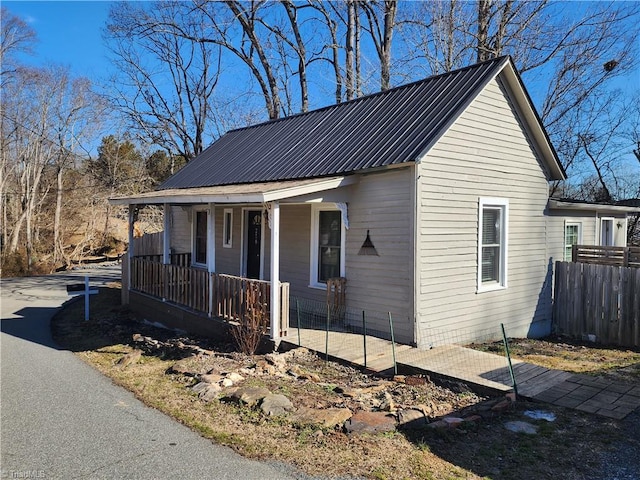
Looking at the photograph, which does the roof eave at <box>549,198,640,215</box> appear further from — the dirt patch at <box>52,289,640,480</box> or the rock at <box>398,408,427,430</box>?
the rock at <box>398,408,427,430</box>

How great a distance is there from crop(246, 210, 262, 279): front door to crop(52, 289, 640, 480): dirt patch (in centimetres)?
Result: 435

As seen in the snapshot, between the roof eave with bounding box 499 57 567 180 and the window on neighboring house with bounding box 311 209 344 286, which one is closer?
the roof eave with bounding box 499 57 567 180

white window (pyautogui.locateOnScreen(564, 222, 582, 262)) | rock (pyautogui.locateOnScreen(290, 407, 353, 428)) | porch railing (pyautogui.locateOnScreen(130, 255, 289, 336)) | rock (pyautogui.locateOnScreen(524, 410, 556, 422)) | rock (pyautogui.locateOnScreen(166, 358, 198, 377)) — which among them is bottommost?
rock (pyautogui.locateOnScreen(166, 358, 198, 377))

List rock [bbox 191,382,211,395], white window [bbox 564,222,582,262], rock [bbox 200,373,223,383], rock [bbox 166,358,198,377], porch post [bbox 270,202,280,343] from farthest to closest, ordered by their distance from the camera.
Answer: white window [bbox 564,222,582,262]
porch post [bbox 270,202,280,343]
rock [bbox 166,358,198,377]
rock [bbox 200,373,223,383]
rock [bbox 191,382,211,395]

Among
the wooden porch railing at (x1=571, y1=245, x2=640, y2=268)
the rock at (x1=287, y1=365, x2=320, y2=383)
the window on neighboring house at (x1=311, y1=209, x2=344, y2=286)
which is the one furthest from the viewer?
the wooden porch railing at (x1=571, y1=245, x2=640, y2=268)

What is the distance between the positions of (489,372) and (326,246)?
4.37m

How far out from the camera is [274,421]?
517 centimetres

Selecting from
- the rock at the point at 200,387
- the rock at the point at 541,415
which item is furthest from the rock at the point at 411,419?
the rock at the point at 200,387

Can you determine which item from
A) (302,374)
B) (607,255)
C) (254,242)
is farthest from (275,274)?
(607,255)

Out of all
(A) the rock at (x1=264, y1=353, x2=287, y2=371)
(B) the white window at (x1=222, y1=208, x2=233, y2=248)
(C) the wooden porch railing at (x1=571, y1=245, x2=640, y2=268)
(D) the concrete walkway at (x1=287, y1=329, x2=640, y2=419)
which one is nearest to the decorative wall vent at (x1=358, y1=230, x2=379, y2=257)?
(D) the concrete walkway at (x1=287, y1=329, x2=640, y2=419)

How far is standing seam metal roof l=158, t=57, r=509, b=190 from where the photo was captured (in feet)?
28.3

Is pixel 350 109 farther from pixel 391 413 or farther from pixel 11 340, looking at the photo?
pixel 11 340

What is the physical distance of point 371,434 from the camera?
15.8 feet

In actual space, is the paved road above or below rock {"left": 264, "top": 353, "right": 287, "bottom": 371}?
below
